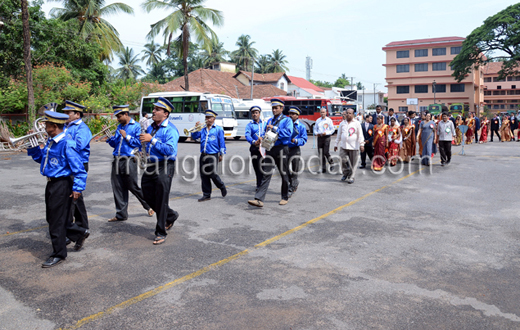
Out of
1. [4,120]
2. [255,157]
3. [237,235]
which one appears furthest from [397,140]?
[4,120]

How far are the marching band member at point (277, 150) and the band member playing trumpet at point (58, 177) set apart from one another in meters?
3.37

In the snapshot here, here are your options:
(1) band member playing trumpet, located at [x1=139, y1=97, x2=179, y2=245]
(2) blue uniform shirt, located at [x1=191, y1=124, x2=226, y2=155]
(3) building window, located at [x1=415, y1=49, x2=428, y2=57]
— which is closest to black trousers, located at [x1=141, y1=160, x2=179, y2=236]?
(1) band member playing trumpet, located at [x1=139, y1=97, x2=179, y2=245]

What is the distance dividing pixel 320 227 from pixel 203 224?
176 centimetres

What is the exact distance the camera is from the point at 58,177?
478 centimetres

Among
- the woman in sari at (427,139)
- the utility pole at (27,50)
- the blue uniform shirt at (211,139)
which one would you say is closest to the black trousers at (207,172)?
the blue uniform shirt at (211,139)

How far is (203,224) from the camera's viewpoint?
655 cm

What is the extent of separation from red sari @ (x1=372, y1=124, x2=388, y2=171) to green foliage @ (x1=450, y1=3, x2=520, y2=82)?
37.3m

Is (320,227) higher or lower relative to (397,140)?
lower

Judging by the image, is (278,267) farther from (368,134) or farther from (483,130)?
(483,130)

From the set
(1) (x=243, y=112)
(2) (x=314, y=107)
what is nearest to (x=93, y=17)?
(1) (x=243, y=112)

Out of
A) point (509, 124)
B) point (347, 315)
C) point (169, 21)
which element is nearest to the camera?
point (347, 315)

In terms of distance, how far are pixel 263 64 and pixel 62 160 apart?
228 ft

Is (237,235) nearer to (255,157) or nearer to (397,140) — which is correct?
(255,157)

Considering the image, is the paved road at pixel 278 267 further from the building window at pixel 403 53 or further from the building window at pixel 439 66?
the building window at pixel 403 53
